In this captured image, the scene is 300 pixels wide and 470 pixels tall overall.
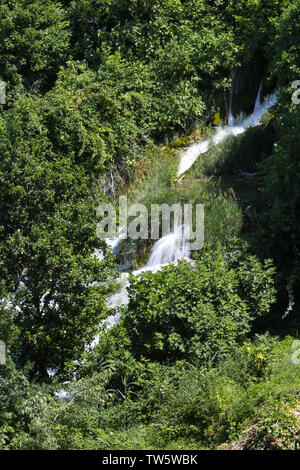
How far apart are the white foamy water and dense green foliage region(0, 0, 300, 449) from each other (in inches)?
11.7

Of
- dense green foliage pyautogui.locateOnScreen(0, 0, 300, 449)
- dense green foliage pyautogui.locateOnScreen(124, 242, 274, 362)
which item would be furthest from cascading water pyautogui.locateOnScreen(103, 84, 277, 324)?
dense green foliage pyautogui.locateOnScreen(124, 242, 274, 362)

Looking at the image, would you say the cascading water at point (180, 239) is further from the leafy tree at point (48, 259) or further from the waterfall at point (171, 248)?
the leafy tree at point (48, 259)

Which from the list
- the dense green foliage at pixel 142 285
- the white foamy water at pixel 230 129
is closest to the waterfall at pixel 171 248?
the dense green foliage at pixel 142 285

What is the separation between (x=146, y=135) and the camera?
15.7m

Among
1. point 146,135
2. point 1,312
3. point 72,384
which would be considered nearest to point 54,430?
point 72,384

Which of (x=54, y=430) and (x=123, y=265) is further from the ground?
(x=123, y=265)

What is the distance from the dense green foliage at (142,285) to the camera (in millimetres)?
7602

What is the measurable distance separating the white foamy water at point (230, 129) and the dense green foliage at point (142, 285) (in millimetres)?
296

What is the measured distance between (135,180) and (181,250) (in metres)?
3.41

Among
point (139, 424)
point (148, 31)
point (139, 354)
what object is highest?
point (148, 31)

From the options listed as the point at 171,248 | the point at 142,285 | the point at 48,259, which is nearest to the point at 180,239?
the point at 171,248

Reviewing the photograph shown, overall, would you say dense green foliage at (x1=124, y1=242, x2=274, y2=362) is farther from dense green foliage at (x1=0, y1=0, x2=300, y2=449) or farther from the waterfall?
the waterfall

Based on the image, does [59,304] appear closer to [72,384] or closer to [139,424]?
[72,384]

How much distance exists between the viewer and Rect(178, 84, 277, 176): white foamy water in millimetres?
15289
